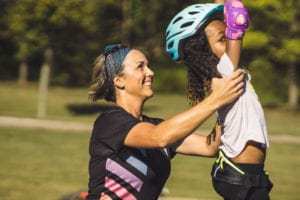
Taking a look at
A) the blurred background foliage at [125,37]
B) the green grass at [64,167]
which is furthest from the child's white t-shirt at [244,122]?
the blurred background foliage at [125,37]

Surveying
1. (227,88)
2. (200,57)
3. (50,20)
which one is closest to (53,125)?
(50,20)

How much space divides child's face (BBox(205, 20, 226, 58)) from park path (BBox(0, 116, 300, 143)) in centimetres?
1651

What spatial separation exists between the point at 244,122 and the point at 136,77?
2.32 ft

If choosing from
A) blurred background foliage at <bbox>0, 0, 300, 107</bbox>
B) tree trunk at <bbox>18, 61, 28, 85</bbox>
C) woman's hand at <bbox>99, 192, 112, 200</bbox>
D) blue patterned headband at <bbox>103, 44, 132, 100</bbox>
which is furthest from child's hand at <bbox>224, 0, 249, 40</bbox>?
tree trunk at <bbox>18, 61, 28, 85</bbox>

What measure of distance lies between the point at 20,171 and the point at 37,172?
13.1 inches

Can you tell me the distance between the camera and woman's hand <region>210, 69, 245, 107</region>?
3.34 m

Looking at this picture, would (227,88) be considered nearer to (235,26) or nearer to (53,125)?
(235,26)

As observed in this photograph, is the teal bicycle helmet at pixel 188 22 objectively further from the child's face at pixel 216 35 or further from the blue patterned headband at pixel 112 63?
the blue patterned headband at pixel 112 63

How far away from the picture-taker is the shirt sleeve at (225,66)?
373cm

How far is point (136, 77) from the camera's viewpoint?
3.97 metres

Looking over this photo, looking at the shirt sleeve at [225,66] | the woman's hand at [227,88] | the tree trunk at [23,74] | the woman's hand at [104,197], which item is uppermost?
the shirt sleeve at [225,66]

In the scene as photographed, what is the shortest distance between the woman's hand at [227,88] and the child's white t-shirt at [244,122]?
23.4 inches

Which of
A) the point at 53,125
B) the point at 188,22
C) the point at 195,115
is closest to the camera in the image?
the point at 195,115

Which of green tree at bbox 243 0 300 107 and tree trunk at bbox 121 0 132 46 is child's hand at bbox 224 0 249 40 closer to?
green tree at bbox 243 0 300 107
